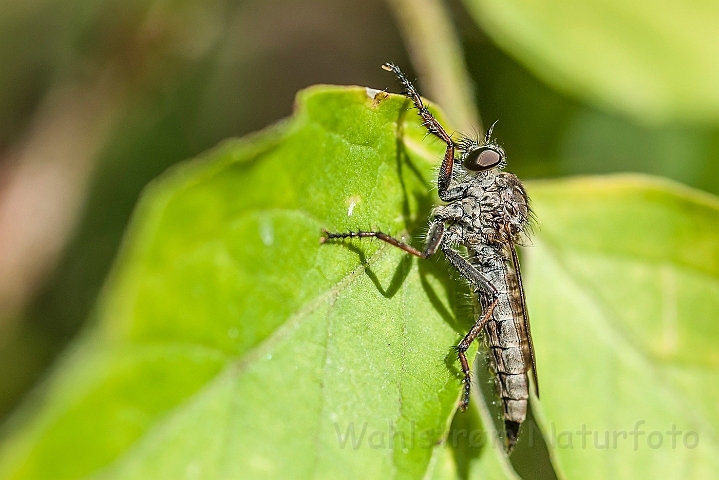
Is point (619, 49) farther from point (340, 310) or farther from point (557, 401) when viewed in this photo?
point (340, 310)

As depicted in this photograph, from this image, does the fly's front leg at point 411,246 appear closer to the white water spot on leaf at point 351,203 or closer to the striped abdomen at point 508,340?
the white water spot on leaf at point 351,203

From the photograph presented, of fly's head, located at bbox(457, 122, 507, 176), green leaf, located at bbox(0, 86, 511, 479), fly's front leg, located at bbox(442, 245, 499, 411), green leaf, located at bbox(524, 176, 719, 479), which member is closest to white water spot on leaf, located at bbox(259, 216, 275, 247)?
green leaf, located at bbox(0, 86, 511, 479)

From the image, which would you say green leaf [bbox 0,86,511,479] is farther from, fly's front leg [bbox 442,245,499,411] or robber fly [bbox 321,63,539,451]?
robber fly [bbox 321,63,539,451]

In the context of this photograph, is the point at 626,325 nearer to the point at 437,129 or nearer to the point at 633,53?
the point at 437,129

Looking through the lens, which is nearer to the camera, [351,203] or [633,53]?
[351,203]

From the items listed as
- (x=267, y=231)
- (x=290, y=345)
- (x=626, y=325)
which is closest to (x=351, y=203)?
(x=267, y=231)

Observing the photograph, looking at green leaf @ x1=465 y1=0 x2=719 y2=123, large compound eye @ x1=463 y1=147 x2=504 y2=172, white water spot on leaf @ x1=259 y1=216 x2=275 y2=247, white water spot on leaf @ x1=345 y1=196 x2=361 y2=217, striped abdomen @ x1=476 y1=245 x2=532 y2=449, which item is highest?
green leaf @ x1=465 y1=0 x2=719 y2=123

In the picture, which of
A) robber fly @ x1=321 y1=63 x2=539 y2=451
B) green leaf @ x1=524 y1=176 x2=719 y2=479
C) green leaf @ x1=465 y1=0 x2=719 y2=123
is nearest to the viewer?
green leaf @ x1=524 y1=176 x2=719 y2=479
